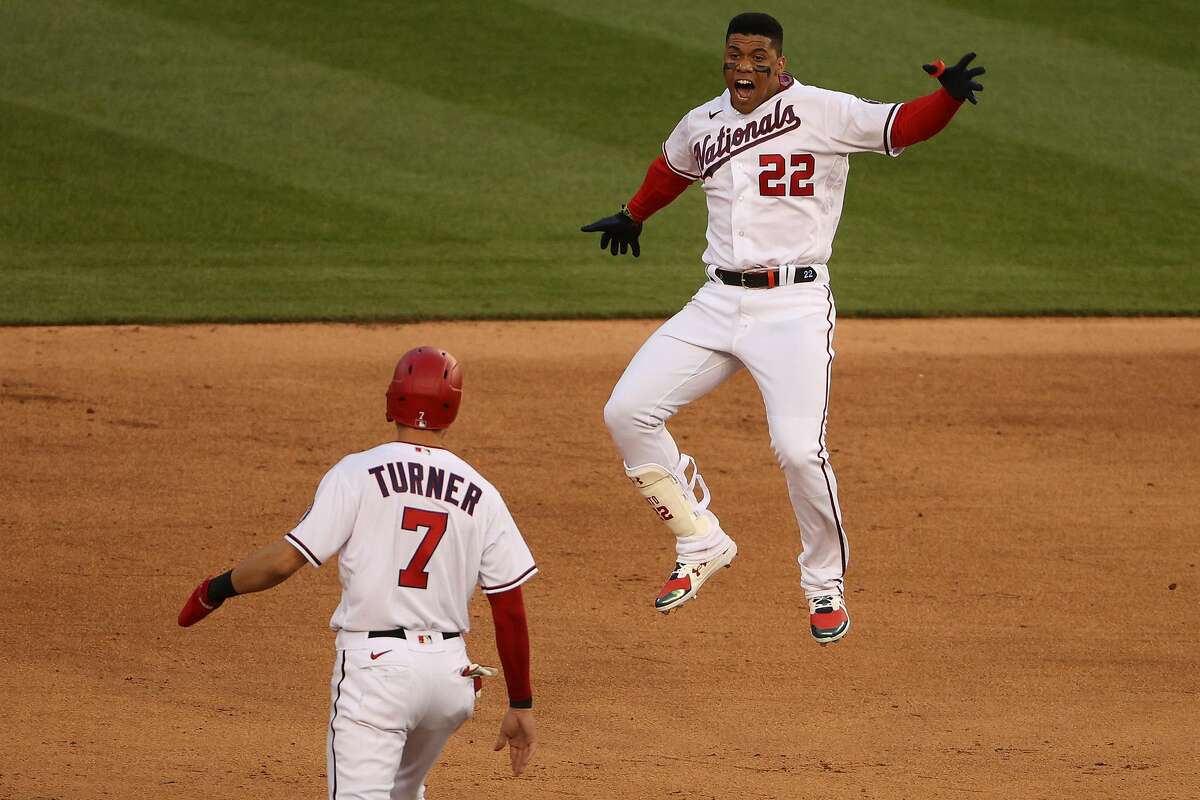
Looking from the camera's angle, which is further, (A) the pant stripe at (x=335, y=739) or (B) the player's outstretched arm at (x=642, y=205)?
(B) the player's outstretched arm at (x=642, y=205)

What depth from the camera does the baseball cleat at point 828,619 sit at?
21.9 feet

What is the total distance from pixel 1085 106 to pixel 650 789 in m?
13.8

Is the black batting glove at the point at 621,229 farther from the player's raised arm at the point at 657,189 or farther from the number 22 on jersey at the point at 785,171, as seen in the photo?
the number 22 on jersey at the point at 785,171

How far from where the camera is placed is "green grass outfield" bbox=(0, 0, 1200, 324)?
1460cm

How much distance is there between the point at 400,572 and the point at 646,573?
13.8 feet

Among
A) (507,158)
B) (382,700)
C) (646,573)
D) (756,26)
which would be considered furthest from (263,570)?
(507,158)

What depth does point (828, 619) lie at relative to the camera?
264 inches

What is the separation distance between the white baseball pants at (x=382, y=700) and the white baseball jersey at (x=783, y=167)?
2.42m

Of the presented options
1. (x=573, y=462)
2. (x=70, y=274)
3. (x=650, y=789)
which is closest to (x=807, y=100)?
(x=650, y=789)

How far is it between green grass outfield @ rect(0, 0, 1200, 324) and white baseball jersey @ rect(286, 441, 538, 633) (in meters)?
8.65

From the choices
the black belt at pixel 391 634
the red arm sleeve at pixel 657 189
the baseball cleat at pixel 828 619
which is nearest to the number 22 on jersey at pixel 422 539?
the black belt at pixel 391 634

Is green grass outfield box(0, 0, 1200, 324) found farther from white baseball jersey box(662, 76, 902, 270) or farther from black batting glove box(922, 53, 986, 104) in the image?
black batting glove box(922, 53, 986, 104)

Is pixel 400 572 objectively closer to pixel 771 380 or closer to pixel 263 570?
pixel 263 570

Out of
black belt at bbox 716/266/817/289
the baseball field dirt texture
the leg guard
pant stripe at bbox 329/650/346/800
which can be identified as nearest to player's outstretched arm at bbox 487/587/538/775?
pant stripe at bbox 329/650/346/800
